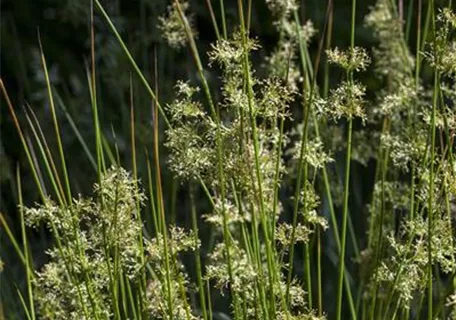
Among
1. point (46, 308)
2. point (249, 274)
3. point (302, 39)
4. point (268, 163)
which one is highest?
point (302, 39)

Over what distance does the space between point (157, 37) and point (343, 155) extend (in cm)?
58

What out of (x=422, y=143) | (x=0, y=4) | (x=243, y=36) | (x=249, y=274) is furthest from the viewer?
(x=0, y=4)

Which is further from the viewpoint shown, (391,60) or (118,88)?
(118,88)

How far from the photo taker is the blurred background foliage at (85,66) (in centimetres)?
278

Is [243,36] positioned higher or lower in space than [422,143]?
higher

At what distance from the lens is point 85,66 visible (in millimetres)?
2807

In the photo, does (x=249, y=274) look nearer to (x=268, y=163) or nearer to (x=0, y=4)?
(x=268, y=163)

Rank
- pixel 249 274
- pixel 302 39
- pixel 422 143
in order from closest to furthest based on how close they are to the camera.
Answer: pixel 249 274
pixel 422 143
pixel 302 39

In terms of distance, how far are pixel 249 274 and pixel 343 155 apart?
143 cm

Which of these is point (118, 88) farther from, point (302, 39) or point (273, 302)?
point (273, 302)

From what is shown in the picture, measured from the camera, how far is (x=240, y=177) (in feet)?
4.09

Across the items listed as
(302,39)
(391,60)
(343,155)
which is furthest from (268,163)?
(343,155)

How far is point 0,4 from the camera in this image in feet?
11.4

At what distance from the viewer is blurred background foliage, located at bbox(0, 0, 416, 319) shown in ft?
9.13
